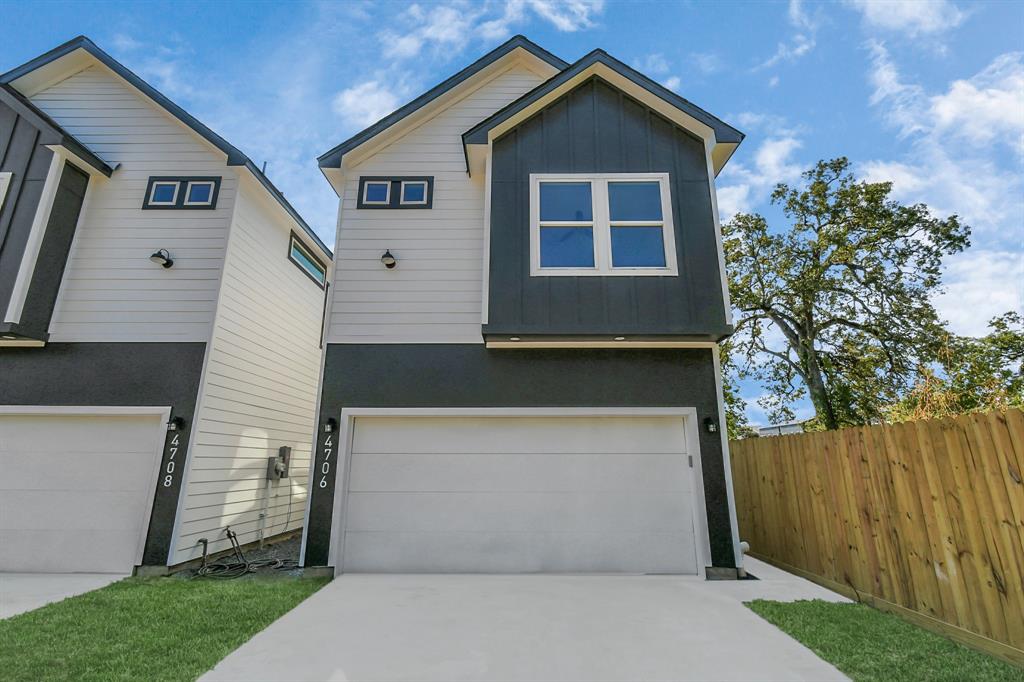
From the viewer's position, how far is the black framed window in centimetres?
Answer: 654

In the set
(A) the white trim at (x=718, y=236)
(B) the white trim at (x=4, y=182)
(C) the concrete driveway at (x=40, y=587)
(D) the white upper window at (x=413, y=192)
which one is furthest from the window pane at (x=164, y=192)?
(A) the white trim at (x=718, y=236)

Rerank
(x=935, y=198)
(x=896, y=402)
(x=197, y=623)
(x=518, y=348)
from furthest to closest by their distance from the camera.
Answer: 1. (x=935, y=198)
2. (x=896, y=402)
3. (x=518, y=348)
4. (x=197, y=623)

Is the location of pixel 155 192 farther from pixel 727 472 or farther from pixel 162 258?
pixel 727 472

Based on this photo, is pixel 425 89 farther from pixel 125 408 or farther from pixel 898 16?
pixel 898 16

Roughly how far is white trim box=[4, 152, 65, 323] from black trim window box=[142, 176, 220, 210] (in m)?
0.94

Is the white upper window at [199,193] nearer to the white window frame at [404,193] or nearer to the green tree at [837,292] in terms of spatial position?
the white window frame at [404,193]

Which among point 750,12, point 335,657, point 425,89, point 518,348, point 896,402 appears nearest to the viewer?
point 335,657

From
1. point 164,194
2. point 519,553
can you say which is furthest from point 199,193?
point 519,553

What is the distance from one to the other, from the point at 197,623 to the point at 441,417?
2978mm

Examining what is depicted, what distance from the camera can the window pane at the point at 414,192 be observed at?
22.1 feet

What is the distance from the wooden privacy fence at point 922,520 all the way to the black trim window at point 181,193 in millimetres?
8454

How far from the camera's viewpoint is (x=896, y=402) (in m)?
10.9

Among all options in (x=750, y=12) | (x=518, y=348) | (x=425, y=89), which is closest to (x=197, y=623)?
(x=518, y=348)

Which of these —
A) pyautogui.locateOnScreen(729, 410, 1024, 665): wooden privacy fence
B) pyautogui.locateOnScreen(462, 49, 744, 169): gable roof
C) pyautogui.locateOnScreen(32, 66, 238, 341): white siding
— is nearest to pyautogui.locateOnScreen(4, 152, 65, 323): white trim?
pyautogui.locateOnScreen(32, 66, 238, 341): white siding
